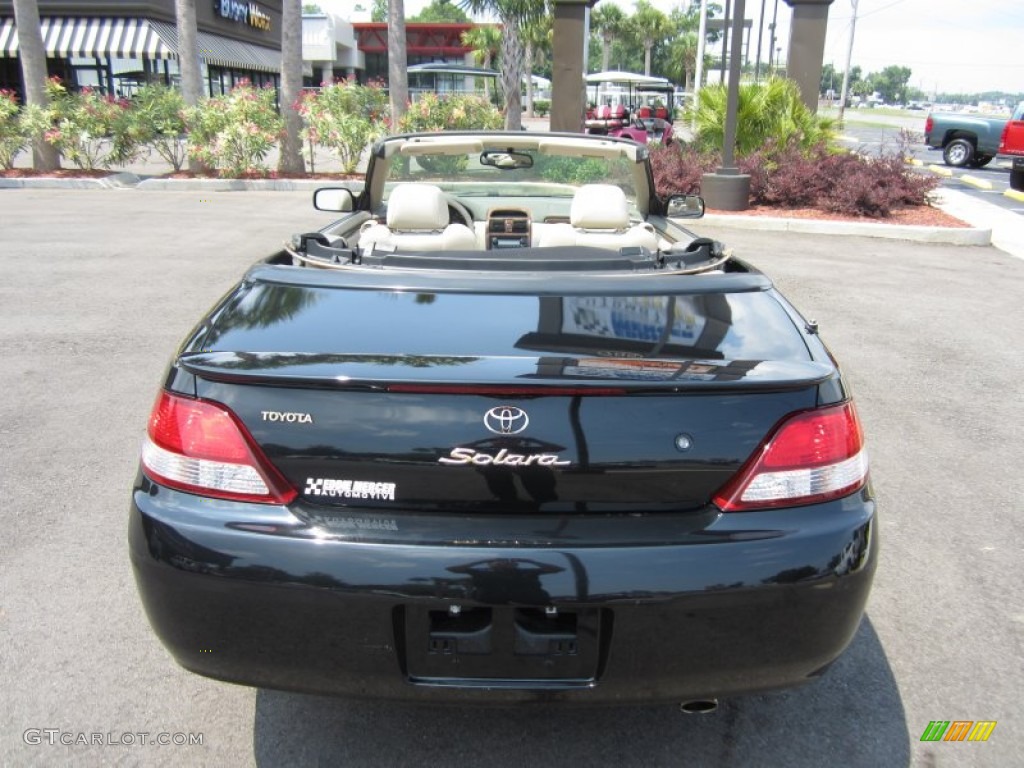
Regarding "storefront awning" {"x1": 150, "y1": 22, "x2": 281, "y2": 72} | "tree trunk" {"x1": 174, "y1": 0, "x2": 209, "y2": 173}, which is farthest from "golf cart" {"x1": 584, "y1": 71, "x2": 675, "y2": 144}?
"storefront awning" {"x1": 150, "y1": 22, "x2": 281, "y2": 72}

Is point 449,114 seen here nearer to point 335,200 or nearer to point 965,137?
point 965,137

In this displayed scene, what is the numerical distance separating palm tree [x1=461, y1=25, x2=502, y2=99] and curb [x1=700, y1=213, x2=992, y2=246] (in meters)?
44.4

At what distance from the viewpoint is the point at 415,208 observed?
3527 millimetres

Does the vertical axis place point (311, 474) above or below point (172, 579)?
above

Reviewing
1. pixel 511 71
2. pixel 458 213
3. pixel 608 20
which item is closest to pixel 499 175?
pixel 458 213

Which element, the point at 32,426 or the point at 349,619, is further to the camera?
the point at 32,426

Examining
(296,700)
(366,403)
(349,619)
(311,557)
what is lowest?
(296,700)

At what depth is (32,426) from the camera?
479cm

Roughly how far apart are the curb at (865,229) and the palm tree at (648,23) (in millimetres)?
72466

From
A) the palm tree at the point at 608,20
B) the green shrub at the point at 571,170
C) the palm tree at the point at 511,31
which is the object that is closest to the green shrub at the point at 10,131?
the palm tree at the point at 511,31

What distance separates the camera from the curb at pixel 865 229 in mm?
11531

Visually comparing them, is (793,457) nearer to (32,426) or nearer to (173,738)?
(173,738)

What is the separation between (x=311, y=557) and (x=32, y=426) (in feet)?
11.8

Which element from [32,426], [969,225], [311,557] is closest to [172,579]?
[311,557]
